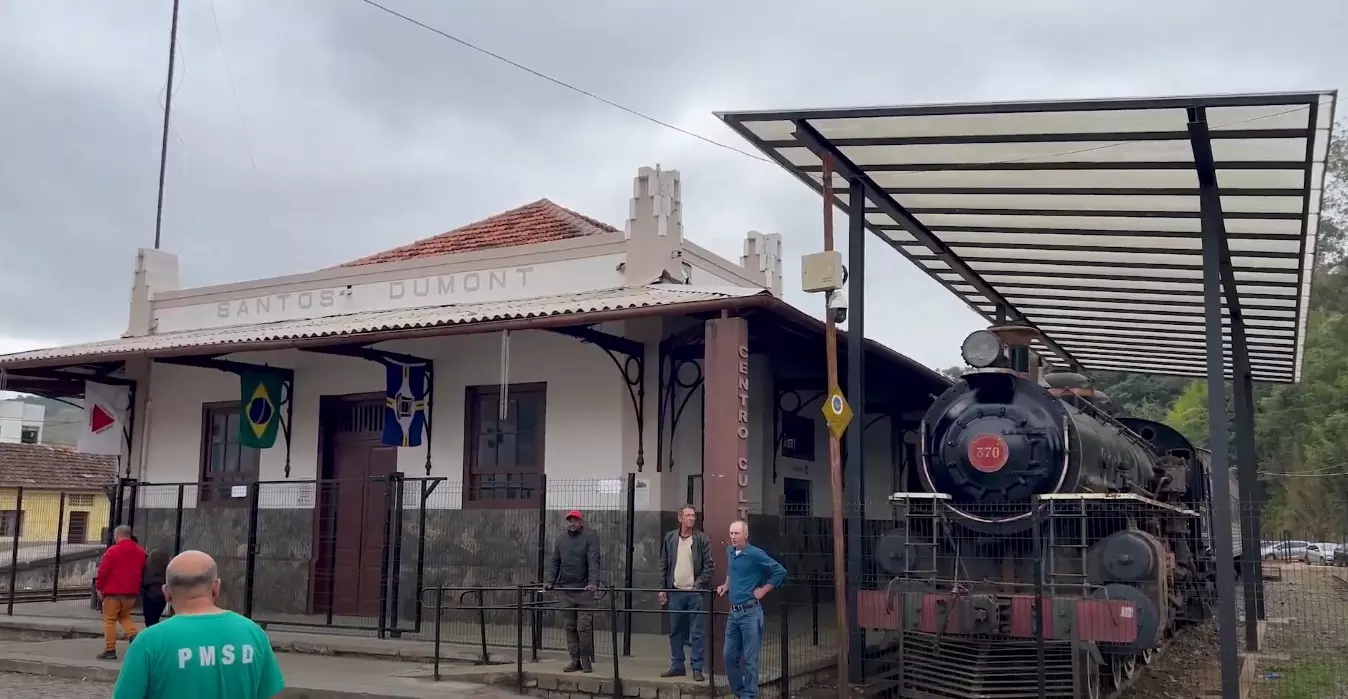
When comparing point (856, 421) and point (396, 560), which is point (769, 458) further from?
point (396, 560)

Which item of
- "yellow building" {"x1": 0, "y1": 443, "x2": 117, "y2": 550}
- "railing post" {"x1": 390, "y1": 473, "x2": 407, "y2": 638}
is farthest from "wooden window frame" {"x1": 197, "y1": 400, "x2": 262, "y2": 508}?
"yellow building" {"x1": 0, "y1": 443, "x2": 117, "y2": 550}

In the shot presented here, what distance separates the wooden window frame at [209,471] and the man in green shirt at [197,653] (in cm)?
1205

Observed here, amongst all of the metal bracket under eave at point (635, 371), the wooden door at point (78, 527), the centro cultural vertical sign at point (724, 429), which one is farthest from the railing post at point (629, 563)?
the wooden door at point (78, 527)

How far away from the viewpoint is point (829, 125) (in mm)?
9102

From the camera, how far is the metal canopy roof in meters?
8.30

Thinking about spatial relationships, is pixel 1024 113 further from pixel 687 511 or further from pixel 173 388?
pixel 173 388

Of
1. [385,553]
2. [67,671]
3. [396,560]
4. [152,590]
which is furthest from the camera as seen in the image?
[385,553]

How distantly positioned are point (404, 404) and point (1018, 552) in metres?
7.48

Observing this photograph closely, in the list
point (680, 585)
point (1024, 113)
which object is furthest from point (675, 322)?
point (1024, 113)

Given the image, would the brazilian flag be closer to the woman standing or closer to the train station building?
the train station building

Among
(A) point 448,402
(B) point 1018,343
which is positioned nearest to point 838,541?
(B) point 1018,343

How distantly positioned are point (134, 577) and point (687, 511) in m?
6.12

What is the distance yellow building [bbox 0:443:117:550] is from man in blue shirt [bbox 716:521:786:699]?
82.9ft

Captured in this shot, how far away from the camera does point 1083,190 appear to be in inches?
394
